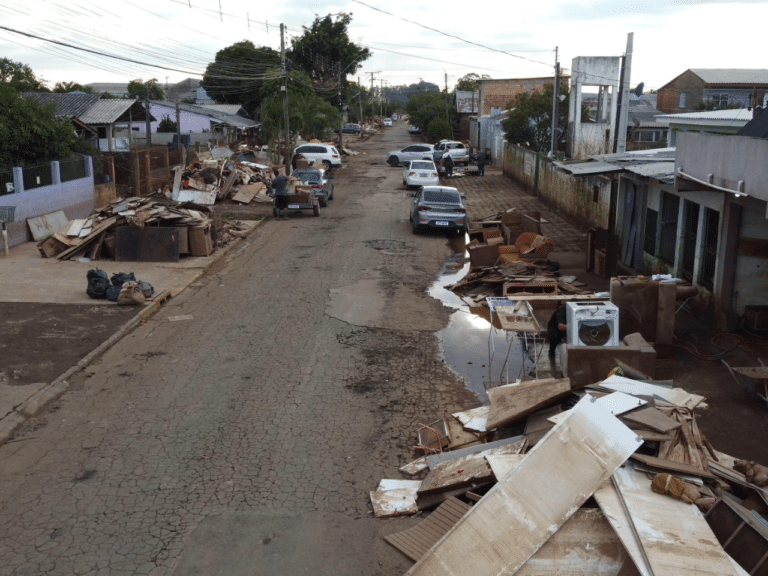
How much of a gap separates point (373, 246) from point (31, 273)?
9.08 metres

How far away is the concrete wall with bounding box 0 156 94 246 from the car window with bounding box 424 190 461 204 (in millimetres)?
11292

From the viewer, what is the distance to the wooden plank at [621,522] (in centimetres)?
530

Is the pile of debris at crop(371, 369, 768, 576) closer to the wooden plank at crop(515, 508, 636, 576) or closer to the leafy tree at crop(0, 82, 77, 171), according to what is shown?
the wooden plank at crop(515, 508, 636, 576)

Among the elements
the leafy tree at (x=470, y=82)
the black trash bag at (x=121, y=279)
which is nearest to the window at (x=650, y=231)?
the black trash bag at (x=121, y=279)

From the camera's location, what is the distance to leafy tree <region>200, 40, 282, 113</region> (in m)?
71.4

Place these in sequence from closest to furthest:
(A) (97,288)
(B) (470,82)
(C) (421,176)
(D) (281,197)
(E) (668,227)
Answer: (A) (97,288), (E) (668,227), (D) (281,197), (C) (421,176), (B) (470,82)

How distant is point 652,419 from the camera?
7109mm

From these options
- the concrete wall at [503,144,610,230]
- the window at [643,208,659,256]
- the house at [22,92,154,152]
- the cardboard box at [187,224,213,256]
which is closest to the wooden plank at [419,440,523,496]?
the window at [643,208,659,256]

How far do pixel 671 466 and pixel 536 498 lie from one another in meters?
1.31

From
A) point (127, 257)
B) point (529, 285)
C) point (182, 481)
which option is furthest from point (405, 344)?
point (127, 257)

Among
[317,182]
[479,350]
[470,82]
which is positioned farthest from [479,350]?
[470,82]

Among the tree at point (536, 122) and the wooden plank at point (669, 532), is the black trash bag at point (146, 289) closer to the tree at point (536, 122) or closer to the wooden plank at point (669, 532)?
the wooden plank at point (669, 532)

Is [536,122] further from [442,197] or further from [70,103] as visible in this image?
[70,103]

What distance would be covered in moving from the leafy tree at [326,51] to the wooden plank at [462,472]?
70.5 meters
